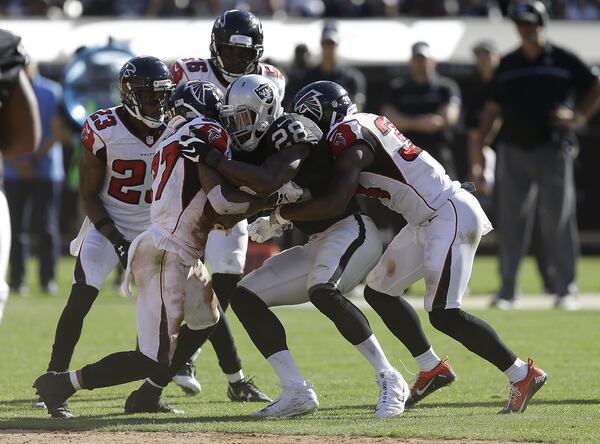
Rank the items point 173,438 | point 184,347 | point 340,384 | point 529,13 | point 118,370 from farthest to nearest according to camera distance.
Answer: point 529,13, point 340,384, point 184,347, point 118,370, point 173,438

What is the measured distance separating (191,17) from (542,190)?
8830mm

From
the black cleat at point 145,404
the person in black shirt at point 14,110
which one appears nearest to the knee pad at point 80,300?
the black cleat at point 145,404

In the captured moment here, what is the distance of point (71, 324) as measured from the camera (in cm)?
711

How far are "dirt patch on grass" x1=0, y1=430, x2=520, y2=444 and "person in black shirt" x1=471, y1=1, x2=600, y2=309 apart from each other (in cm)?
644

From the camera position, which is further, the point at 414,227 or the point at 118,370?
the point at 414,227

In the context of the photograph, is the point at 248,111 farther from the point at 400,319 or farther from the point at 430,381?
the point at 430,381

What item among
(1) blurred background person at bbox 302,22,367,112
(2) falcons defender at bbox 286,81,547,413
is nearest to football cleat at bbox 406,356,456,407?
(2) falcons defender at bbox 286,81,547,413

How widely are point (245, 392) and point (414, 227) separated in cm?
133

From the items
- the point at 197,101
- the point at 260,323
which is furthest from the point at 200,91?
the point at 260,323

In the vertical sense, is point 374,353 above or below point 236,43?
below

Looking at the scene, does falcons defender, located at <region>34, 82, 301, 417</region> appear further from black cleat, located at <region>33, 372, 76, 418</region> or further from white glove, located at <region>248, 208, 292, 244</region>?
white glove, located at <region>248, 208, 292, 244</region>

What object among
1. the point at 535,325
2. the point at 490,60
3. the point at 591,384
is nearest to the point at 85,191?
the point at 591,384

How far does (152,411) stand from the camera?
6750mm

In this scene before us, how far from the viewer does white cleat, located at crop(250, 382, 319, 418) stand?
652cm
